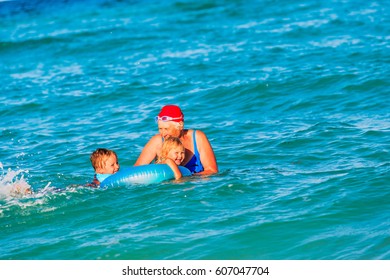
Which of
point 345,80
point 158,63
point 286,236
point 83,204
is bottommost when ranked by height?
point 286,236

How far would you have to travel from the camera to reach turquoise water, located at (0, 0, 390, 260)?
8.74 m

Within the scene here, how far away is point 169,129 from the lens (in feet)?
34.4

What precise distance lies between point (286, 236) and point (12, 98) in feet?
33.5

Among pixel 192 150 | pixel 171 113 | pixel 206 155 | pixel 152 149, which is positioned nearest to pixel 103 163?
pixel 152 149

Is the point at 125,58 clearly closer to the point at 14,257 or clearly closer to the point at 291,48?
the point at 291,48

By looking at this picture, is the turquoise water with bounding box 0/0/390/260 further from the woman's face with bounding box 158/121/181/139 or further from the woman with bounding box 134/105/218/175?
the woman's face with bounding box 158/121/181/139

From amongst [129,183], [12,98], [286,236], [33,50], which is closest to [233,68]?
[12,98]

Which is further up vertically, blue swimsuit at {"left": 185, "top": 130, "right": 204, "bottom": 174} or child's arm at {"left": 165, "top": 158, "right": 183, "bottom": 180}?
blue swimsuit at {"left": 185, "top": 130, "right": 204, "bottom": 174}

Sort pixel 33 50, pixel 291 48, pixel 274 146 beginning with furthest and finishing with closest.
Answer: pixel 33 50 → pixel 291 48 → pixel 274 146

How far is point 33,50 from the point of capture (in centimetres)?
2194

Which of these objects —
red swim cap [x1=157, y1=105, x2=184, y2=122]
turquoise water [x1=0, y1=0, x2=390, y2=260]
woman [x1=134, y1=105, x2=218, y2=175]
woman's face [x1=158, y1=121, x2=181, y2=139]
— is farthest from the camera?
woman [x1=134, y1=105, x2=218, y2=175]

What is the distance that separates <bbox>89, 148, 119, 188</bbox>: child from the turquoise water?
26 centimetres

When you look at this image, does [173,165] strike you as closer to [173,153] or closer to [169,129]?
[173,153]

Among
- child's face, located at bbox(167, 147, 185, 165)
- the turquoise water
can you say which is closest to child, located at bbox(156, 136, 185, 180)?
child's face, located at bbox(167, 147, 185, 165)
